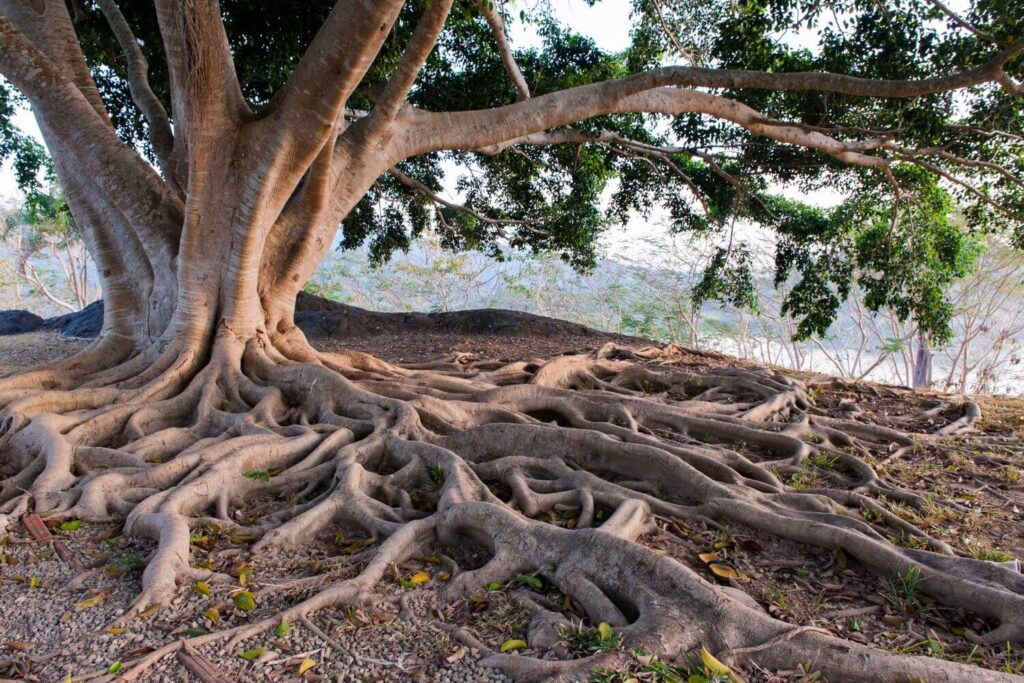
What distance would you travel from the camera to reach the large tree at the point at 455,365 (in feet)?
10.1

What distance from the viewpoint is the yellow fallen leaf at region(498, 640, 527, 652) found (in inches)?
95.0

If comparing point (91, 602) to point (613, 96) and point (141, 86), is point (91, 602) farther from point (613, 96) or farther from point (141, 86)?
point (141, 86)

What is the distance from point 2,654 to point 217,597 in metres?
0.72

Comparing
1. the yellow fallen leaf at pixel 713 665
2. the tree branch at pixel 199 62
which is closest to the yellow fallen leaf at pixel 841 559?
the yellow fallen leaf at pixel 713 665

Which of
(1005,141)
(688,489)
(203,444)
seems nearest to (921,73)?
(1005,141)

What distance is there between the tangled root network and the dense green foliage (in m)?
3.26

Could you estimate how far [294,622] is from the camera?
2545 mm

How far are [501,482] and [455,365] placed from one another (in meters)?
3.54

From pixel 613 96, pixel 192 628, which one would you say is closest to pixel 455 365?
pixel 613 96

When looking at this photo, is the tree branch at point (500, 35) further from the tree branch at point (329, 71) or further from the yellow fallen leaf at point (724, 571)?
the yellow fallen leaf at point (724, 571)

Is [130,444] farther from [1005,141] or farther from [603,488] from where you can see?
[1005,141]

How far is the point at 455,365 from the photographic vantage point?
7512 mm

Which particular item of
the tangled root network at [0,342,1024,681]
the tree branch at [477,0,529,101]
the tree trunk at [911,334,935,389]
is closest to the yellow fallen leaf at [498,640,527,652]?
the tangled root network at [0,342,1024,681]

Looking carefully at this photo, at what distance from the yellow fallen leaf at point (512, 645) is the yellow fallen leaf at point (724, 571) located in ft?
3.32
